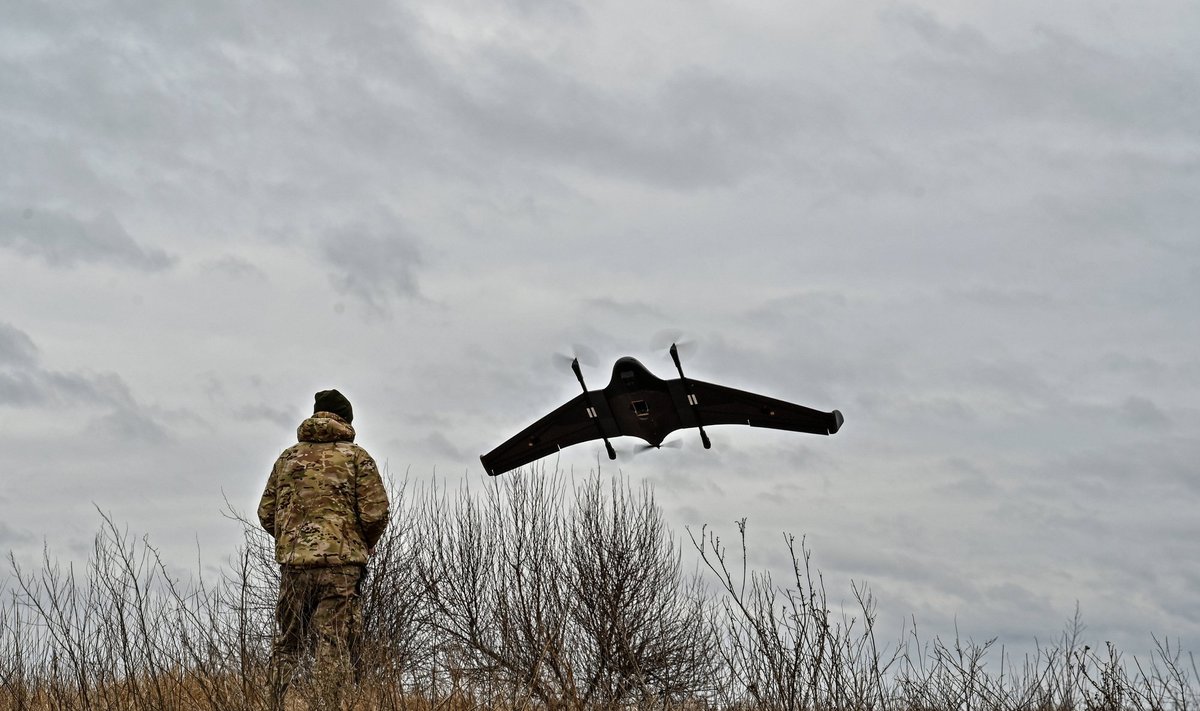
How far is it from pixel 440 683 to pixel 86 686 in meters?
2.31

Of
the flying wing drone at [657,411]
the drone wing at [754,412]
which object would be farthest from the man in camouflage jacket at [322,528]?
the drone wing at [754,412]

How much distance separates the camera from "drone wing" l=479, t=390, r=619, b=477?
21.3 metres

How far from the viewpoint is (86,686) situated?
6.82 metres

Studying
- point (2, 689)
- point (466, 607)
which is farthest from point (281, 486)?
point (466, 607)

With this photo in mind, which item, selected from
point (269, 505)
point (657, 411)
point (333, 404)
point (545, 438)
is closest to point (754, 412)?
point (657, 411)

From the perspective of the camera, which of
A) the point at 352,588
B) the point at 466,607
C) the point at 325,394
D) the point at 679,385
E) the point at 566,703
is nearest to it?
the point at 566,703

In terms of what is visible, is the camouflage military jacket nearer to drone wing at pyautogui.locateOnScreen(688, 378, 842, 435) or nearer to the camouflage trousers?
the camouflage trousers

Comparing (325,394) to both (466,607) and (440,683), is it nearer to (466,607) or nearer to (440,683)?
(440,683)

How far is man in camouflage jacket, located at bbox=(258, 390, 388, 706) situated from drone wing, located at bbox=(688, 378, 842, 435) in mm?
12251

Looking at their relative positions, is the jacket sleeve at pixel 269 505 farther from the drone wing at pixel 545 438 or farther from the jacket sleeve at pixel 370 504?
the drone wing at pixel 545 438

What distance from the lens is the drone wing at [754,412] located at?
66.7 feet

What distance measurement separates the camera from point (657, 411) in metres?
20.6

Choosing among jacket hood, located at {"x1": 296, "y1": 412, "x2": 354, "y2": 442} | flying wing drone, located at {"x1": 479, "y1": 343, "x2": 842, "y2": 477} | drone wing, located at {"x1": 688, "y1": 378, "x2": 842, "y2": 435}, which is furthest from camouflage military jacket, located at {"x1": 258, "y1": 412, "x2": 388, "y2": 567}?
drone wing, located at {"x1": 688, "y1": 378, "x2": 842, "y2": 435}

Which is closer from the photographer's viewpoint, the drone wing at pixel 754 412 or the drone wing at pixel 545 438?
the drone wing at pixel 754 412
